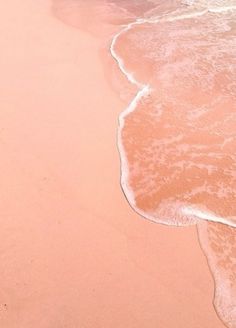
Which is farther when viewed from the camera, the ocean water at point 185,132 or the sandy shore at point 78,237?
the ocean water at point 185,132

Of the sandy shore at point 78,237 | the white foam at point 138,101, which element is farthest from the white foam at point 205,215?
the sandy shore at point 78,237

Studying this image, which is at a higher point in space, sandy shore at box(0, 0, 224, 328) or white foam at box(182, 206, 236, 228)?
sandy shore at box(0, 0, 224, 328)

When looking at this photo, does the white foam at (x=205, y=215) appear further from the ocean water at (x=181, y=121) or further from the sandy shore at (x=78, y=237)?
the sandy shore at (x=78, y=237)

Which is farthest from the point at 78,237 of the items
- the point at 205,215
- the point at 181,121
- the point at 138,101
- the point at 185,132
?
the point at 138,101

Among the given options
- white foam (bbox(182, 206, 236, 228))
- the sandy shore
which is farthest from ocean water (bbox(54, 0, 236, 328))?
the sandy shore

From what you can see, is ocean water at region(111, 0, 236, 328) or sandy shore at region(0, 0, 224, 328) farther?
ocean water at region(111, 0, 236, 328)

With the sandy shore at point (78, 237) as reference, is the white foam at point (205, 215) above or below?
below

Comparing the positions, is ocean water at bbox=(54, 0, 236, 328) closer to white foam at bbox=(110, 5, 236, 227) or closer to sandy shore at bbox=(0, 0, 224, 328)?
white foam at bbox=(110, 5, 236, 227)
